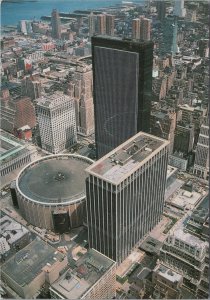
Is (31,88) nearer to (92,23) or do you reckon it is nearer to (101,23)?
(101,23)

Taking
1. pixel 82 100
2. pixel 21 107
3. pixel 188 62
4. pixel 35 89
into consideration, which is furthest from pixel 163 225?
pixel 188 62

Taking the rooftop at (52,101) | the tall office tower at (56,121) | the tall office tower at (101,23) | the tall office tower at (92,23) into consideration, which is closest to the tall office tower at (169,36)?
the tall office tower at (101,23)

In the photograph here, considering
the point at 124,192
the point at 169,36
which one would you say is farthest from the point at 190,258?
the point at 169,36

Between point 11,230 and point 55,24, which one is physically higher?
point 55,24

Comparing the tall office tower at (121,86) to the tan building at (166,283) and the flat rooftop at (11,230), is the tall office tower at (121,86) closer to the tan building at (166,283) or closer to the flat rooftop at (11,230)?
the flat rooftop at (11,230)

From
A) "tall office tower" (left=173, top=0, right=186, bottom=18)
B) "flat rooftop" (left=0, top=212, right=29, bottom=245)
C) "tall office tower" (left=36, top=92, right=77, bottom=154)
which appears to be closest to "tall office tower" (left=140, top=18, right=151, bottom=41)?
"tall office tower" (left=173, top=0, right=186, bottom=18)

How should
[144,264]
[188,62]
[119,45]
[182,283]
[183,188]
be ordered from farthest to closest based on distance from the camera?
[188,62], [183,188], [119,45], [144,264], [182,283]

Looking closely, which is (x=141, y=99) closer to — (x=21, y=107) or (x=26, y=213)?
(x=26, y=213)
